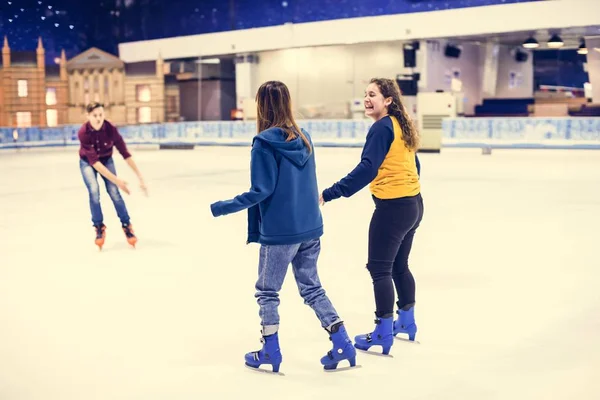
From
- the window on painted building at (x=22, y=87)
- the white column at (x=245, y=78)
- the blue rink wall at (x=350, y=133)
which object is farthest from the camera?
the window on painted building at (x=22, y=87)

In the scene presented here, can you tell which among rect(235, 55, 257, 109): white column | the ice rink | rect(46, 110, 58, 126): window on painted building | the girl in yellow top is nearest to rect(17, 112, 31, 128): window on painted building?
rect(46, 110, 58, 126): window on painted building

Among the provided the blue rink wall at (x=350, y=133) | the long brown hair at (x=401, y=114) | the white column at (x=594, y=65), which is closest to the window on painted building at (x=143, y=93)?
the blue rink wall at (x=350, y=133)

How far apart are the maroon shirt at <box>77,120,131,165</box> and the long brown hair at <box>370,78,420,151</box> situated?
399 centimetres

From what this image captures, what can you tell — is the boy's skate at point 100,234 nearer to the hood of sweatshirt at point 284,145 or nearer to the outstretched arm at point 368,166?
the outstretched arm at point 368,166

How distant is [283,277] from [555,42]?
73.1 ft

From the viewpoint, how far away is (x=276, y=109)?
3.66 meters

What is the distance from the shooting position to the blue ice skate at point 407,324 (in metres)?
4.39

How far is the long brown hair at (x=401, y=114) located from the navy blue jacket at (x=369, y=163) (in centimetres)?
7

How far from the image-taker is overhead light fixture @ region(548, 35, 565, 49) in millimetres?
23625

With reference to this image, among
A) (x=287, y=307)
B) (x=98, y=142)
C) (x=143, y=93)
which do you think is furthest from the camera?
(x=143, y=93)

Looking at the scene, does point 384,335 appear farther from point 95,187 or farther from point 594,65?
point 594,65

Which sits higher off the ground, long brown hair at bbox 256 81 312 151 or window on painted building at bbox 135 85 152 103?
window on painted building at bbox 135 85 152 103

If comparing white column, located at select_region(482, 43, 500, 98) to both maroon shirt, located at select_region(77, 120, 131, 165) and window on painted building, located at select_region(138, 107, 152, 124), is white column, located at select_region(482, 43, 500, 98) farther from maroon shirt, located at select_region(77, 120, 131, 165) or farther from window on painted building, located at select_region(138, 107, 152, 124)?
maroon shirt, located at select_region(77, 120, 131, 165)

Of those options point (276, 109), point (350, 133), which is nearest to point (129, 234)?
point (276, 109)
